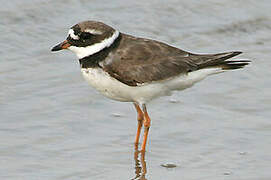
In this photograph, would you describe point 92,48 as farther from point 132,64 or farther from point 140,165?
point 140,165

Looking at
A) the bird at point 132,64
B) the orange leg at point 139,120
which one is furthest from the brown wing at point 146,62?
the orange leg at point 139,120

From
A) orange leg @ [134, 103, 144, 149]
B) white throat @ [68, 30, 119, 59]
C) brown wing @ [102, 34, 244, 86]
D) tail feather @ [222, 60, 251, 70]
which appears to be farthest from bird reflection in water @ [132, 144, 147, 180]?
tail feather @ [222, 60, 251, 70]

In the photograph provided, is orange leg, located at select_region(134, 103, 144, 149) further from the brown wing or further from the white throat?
the white throat

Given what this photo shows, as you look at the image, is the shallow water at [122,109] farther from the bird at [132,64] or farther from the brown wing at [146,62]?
the brown wing at [146,62]

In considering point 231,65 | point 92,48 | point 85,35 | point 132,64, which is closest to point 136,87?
point 132,64

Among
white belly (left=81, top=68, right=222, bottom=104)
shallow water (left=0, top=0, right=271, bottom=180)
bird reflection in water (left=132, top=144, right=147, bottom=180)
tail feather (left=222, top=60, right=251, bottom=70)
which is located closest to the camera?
bird reflection in water (left=132, top=144, right=147, bottom=180)

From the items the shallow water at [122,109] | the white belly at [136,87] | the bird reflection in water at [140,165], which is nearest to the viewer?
the bird reflection in water at [140,165]

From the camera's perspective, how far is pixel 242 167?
22.0 feet

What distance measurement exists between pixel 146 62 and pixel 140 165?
3.46ft

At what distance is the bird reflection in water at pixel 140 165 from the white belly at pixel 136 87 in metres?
0.53

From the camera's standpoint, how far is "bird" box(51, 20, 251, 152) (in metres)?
6.96

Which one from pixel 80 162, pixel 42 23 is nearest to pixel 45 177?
pixel 80 162

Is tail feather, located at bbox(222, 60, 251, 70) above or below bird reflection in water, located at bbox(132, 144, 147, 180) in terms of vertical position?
above

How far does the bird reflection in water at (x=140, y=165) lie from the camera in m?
6.65
